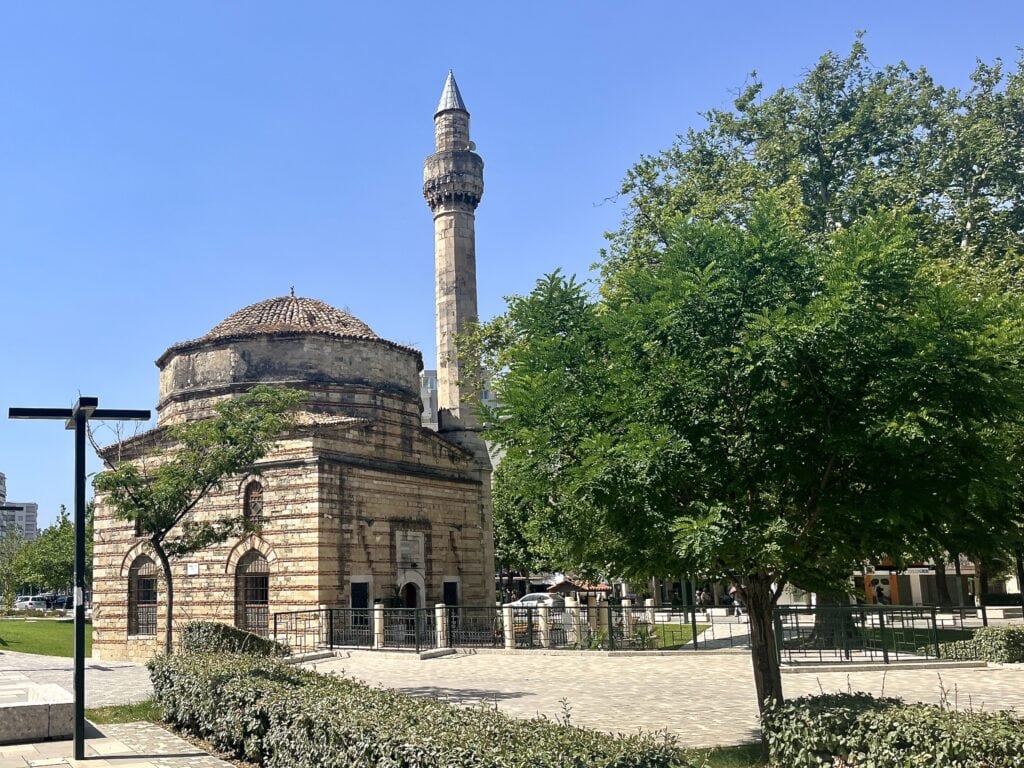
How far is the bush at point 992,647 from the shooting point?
1769cm

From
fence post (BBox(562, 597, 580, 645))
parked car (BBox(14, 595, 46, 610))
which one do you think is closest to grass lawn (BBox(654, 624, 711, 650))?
fence post (BBox(562, 597, 580, 645))

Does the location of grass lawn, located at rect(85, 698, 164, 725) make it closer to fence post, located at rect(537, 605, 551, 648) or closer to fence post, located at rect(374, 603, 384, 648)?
fence post, located at rect(374, 603, 384, 648)

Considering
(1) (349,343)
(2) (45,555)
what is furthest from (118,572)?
(2) (45,555)

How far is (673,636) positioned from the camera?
25922 mm

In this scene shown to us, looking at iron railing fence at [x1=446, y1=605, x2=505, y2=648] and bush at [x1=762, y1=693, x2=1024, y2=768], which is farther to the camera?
iron railing fence at [x1=446, y1=605, x2=505, y2=648]

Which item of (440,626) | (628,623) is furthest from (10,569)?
(628,623)

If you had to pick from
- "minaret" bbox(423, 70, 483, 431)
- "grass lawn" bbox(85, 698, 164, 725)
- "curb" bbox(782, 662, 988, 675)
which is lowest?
"curb" bbox(782, 662, 988, 675)

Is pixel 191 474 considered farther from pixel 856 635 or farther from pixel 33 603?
pixel 33 603

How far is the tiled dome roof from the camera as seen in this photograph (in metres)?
31.6

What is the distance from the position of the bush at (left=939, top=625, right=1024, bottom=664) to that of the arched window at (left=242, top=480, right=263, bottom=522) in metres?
19.7

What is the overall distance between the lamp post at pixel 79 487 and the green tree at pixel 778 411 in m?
5.11

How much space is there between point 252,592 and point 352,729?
69.2 feet

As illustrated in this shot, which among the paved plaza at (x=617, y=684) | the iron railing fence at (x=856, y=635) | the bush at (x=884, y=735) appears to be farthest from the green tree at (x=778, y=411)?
the iron railing fence at (x=856, y=635)

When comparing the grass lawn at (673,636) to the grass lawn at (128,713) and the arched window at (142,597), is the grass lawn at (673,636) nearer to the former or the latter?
the grass lawn at (128,713)
